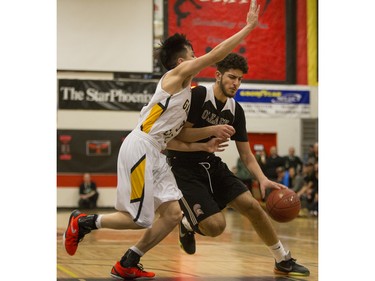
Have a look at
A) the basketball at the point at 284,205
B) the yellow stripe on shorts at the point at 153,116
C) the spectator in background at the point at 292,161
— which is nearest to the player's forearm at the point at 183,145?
the yellow stripe on shorts at the point at 153,116

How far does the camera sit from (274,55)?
728 inches

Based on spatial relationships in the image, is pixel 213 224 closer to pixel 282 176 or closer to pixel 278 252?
pixel 278 252

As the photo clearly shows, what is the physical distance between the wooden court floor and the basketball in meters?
0.51

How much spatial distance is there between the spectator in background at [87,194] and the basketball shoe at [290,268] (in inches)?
479

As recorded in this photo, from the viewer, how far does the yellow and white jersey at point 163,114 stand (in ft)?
17.1

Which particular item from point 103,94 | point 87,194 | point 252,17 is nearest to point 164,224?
point 252,17

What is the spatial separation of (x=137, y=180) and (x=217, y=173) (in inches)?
41.8

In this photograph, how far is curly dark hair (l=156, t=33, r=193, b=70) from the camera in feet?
17.9

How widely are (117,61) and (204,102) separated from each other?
40.9 ft

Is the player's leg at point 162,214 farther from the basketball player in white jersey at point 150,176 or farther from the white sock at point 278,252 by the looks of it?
the white sock at point 278,252

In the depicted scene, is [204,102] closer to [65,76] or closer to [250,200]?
[250,200]

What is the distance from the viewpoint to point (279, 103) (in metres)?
18.7

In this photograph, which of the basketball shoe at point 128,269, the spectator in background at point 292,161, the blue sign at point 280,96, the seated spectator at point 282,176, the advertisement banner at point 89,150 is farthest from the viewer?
the blue sign at point 280,96
